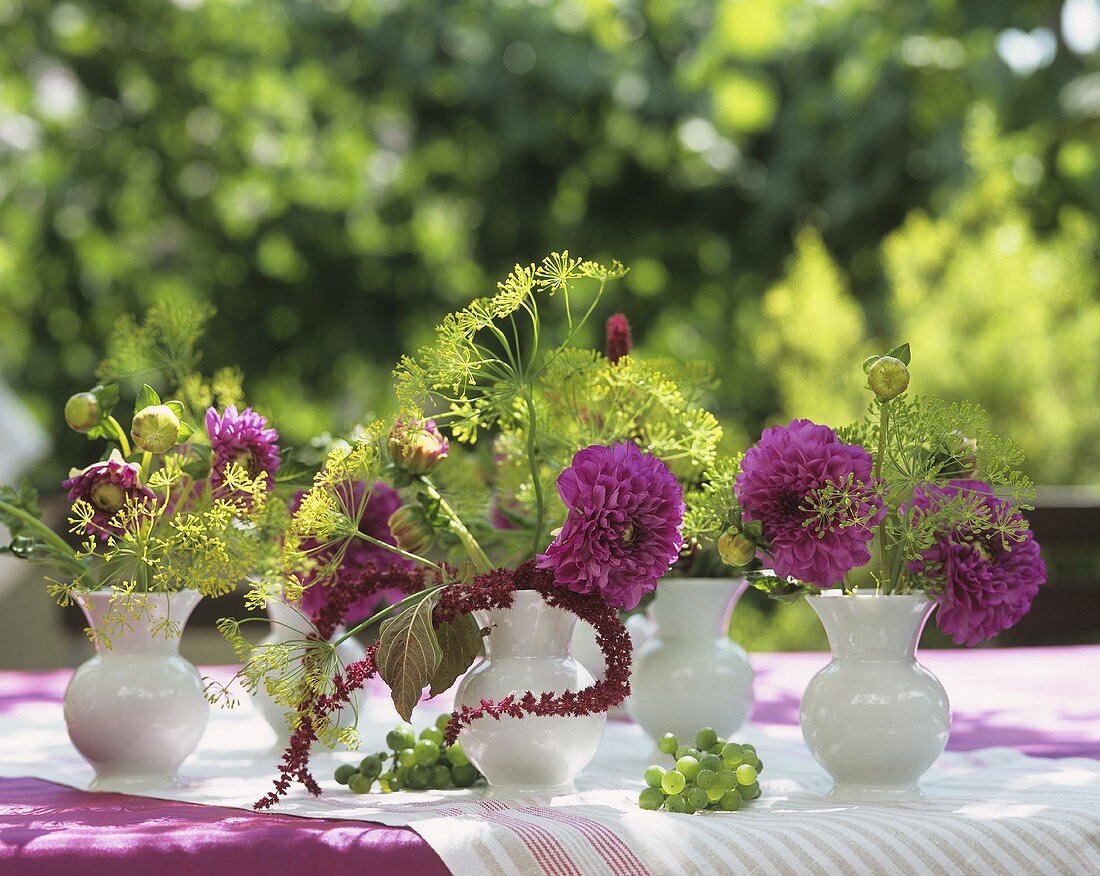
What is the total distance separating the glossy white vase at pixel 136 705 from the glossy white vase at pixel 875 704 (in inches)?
19.7

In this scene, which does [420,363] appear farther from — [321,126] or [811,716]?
[321,126]

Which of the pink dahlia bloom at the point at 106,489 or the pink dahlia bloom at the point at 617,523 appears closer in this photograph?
the pink dahlia bloom at the point at 617,523

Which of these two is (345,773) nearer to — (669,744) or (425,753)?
(425,753)

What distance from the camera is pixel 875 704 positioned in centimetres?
97

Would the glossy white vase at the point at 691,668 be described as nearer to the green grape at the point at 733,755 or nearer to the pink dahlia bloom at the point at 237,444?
the green grape at the point at 733,755

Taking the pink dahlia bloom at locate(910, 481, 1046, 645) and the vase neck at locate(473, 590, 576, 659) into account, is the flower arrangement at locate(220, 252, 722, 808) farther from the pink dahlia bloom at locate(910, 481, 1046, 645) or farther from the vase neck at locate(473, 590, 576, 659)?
the pink dahlia bloom at locate(910, 481, 1046, 645)

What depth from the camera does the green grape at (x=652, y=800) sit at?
93cm

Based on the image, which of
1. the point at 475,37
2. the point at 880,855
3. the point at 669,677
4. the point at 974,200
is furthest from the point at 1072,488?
the point at 880,855

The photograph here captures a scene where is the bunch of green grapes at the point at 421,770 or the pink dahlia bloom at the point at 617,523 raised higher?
the pink dahlia bloom at the point at 617,523

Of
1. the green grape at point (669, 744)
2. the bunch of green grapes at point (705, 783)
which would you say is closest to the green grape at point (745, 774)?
the bunch of green grapes at point (705, 783)

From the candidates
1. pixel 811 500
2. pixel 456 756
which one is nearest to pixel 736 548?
pixel 811 500

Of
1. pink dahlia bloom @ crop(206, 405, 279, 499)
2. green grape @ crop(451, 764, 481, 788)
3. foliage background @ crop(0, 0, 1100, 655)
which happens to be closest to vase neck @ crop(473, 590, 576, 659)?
green grape @ crop(451, 764, 481, 788)

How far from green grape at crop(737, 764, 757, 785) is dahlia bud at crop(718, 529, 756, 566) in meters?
0.14

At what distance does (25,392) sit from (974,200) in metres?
3.35
